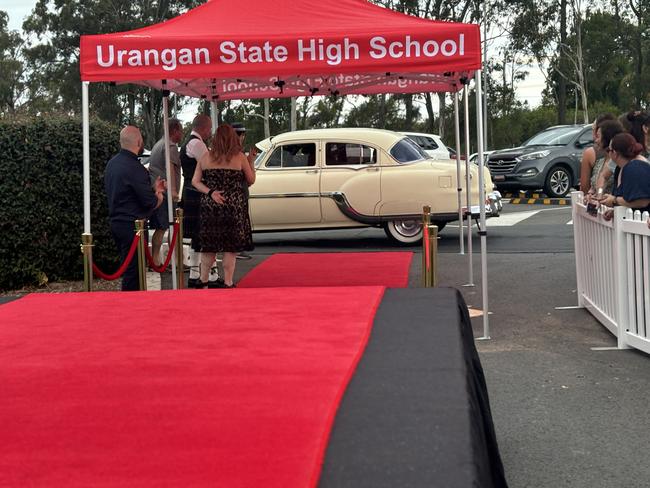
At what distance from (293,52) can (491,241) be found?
27.6 feet

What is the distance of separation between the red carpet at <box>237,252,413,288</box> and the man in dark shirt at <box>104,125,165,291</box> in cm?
170

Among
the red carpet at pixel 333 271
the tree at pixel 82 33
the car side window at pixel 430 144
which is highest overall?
the tree at pixel 82 33

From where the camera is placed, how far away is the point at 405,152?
16.0 metres

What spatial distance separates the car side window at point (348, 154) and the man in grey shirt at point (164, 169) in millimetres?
3647

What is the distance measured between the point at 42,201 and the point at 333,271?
11.1ft

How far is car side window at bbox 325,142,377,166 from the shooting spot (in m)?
16.0

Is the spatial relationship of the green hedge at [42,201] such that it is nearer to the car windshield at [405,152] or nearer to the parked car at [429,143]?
the car windshield at [405,152]

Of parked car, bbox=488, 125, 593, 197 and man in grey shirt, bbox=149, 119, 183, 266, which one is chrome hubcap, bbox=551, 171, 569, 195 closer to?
parked car, bbox=488, 125, 593, 197

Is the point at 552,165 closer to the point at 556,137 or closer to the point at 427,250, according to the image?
the point at 556,137

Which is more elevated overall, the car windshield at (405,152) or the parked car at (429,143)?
the parked car at (429,143)

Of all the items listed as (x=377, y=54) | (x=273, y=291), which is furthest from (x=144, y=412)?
(x=377, y=54)

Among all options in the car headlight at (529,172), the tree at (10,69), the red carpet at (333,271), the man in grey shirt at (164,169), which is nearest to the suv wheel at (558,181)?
the car headlight at (529,172)

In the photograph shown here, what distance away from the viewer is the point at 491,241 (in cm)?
1664

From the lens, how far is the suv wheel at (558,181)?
2614 centimetres
